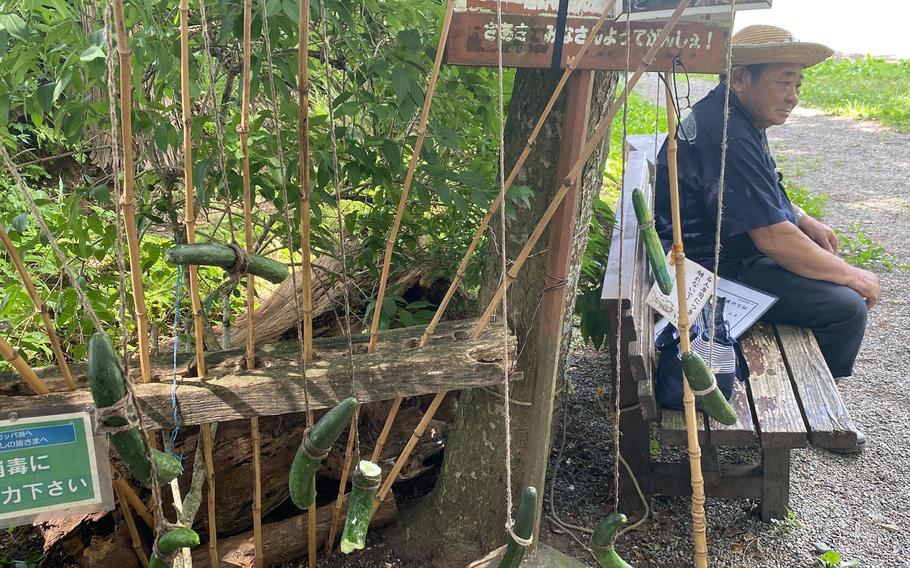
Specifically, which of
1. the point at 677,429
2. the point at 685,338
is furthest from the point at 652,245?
the point at 677,429

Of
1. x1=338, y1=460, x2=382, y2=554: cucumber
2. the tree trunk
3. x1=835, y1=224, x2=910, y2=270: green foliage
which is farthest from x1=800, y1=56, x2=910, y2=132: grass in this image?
x1=338, y1=460, x2=382, y2=554: cucumber

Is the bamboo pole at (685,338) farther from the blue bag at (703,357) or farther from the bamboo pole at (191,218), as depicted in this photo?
the bamboo pole at (191,218)

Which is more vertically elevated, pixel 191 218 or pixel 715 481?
pixel 191 218

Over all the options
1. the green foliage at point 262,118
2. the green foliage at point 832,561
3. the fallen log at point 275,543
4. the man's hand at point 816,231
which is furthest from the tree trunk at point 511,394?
the man's hand at point 816,231

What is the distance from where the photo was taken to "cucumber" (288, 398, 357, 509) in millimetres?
1100

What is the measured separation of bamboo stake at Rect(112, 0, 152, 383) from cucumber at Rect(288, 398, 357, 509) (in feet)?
1.82

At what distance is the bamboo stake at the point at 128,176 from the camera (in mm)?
1232

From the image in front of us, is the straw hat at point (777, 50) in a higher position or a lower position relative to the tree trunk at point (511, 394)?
higher

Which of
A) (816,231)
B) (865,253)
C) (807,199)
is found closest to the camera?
(816,231)

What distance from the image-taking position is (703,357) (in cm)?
218

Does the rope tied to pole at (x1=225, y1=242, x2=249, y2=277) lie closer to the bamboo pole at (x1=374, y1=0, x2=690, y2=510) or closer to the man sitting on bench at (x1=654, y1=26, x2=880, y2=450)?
the bamboo pole at (x1=374, y1=0, x2=690, y2=510)

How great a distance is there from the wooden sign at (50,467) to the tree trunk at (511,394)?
41.0 inches

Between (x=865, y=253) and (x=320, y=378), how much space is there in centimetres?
→ 441

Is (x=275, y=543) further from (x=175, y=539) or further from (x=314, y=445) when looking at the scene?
(x=314, y=445)
